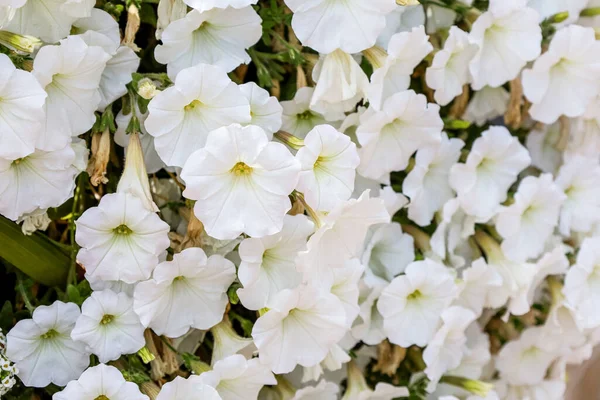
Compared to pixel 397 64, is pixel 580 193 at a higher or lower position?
lower

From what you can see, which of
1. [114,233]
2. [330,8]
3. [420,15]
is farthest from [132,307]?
[420,15]

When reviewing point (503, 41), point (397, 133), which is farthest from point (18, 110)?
point (503, 41)

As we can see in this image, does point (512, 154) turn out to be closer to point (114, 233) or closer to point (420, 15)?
point (420, 15)

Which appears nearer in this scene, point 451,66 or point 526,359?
point 451,66

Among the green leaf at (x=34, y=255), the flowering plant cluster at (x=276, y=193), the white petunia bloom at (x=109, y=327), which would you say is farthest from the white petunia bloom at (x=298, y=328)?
the green leaf at (x=34, y=255)

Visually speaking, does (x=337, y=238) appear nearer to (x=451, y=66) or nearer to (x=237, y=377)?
(x=237, y=377)

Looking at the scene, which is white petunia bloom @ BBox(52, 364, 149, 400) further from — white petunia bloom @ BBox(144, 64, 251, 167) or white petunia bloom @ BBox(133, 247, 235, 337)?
white petunia bloom @ BBox(144, 64, 251, 167)

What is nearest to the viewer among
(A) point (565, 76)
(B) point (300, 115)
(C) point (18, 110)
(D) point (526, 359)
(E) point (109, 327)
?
(C) point (18, 110)
